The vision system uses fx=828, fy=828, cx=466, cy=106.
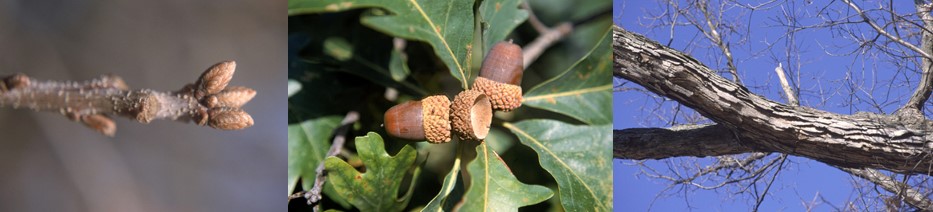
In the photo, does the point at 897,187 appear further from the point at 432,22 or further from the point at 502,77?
the point at 432,22

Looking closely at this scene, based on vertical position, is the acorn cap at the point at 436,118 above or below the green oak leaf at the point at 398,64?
below

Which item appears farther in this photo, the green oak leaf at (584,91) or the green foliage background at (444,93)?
the green oak leaf at (584,91)

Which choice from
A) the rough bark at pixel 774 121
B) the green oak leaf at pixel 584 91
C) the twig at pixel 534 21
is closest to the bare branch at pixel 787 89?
the rough bark at pixel 774 121

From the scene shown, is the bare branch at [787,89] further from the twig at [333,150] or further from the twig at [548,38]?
the twig at [333,150]

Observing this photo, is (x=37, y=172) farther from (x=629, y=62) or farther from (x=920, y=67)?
(x=920, y=67)

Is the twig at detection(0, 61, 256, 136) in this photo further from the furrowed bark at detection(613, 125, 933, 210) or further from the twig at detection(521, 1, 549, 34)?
the furrowed bark at detection(613, 125, 933, 210)

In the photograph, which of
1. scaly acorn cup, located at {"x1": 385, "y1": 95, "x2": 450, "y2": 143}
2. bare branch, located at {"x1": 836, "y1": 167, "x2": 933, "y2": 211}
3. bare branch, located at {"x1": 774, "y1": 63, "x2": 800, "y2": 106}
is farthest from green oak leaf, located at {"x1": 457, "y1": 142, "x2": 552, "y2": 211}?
bare branch, located at {"x1": 836, "y1": 167, "x2": 933, "y2": 211}
